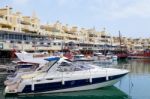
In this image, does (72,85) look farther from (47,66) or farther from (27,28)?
(27,28)

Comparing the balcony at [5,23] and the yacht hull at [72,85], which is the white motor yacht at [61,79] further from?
the balcony at [5,23]

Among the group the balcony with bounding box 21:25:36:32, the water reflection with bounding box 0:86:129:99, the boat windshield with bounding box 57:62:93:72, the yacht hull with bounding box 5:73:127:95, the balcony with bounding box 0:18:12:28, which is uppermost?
the balcony with bounding box 0:18:12:28

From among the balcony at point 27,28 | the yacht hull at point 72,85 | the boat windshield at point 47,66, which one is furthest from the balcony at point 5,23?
the yacht hull at point 72,85

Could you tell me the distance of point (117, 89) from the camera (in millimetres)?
32625

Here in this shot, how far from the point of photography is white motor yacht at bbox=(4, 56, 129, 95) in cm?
2891

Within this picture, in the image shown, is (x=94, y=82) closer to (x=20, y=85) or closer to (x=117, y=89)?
(x=117, y=89)

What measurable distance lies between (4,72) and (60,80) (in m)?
9.41

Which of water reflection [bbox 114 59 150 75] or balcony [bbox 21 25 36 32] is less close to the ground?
balcony [bbox 21 25 36 32]

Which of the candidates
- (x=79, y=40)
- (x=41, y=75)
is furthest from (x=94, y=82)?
(x=79, y=40)

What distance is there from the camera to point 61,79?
2978 centimetres

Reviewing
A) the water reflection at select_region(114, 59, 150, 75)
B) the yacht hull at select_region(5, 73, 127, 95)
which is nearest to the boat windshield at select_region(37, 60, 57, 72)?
the yacht hull at select_region(5, 73, 127, 95)

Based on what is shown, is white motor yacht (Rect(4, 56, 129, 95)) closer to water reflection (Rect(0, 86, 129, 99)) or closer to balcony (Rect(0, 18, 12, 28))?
water reflection (Rect(0, 86, 129, 99))

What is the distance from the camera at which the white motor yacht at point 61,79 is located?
94.8 feet

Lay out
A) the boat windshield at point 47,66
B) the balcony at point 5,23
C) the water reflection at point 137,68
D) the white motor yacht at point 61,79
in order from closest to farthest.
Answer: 1. the white motor yacht at point 61,79
2. the boat windshield at point 47,66
3. the water reflection at point 137,68
4. the balcony at point 5,23
